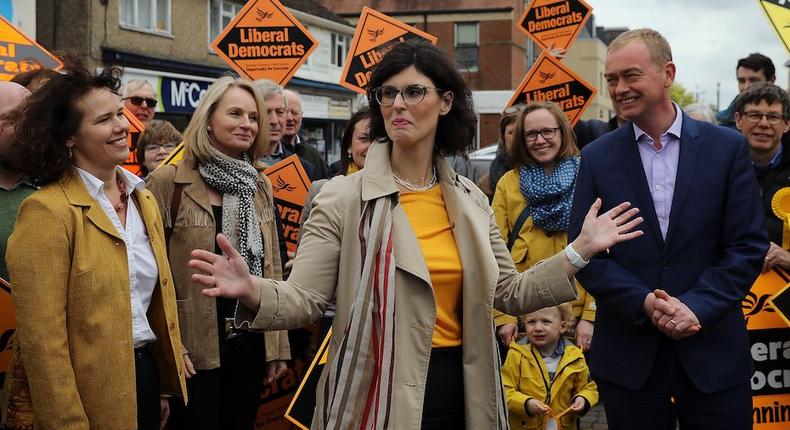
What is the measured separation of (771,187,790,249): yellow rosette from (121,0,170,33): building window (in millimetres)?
22416

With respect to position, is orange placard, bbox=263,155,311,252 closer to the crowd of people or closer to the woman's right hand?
the crowd of people

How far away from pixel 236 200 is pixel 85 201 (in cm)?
127

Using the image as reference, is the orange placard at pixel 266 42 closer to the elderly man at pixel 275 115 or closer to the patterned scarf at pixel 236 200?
the elderly man at pixel 275 115

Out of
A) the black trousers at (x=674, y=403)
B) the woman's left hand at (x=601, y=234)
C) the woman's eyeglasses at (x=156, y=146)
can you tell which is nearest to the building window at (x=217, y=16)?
the woman's eyeglasses at (x=156, y=146)

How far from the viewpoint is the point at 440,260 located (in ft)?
10.9

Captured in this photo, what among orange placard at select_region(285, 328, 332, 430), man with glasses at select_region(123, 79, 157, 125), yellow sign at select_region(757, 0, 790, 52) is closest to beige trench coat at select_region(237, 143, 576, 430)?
orange placard at select_region(285, 328, 332, 430)

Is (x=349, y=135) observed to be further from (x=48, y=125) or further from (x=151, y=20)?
(x=151, y=20)

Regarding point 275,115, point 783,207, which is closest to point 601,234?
point 783,207

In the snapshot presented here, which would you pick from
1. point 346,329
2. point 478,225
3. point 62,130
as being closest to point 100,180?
point 62,130

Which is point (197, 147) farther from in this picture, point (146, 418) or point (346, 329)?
point (346, 329)

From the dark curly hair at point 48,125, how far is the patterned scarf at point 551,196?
10.0ft

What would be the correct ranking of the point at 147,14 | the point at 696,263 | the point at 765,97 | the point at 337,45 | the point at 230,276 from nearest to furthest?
the point at 230,276
the point at 696,263
the point at 765,97
the point at 147,14
the point at 337,45

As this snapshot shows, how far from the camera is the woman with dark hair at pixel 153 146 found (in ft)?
22.1

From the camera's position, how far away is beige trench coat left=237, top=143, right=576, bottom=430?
3107 millimetres
